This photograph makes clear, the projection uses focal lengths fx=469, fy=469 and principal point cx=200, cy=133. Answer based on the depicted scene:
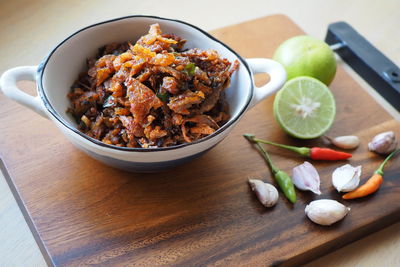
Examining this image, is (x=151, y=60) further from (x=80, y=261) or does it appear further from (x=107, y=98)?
(x=80, y=261)

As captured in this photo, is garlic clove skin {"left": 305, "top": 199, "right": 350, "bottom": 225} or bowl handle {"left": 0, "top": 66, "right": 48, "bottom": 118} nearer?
bowl handle {"left": 0, "top": 66, "right": 48, "bottom": 118}

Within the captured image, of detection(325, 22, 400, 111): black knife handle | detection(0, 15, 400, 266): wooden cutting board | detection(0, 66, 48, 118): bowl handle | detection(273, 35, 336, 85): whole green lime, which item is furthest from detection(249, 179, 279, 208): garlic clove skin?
detection(325, 22, 400, 111): black knife handle

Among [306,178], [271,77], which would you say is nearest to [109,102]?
[271,77]

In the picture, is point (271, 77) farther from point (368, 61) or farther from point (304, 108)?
point (368, 61)

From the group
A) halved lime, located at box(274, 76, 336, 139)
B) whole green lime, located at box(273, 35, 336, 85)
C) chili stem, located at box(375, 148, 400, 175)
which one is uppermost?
whole green lime, located at box(273, 35, 336, 85)

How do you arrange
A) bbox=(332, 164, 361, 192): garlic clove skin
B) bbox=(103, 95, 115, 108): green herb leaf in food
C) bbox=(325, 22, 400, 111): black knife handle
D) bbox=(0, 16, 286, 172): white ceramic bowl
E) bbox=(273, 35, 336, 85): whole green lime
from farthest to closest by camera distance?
bbox=(325, 22, 400, 111): black knife handle < bbox=(273, 35, 336, 85): whole green lime < bbox=(332, 164, 361, 192): garlic clove skin < bbox=(103, 95, 115, 108): green herb leaf in food < bbox=(0, 16, 286, 172): white ceramic bowl

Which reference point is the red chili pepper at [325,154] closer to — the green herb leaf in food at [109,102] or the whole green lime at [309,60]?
the whole green lime at [309,60]

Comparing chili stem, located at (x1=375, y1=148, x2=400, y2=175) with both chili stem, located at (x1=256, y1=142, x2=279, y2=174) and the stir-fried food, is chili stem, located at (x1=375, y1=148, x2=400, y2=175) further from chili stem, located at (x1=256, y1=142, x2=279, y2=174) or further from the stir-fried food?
the stir-fried food
